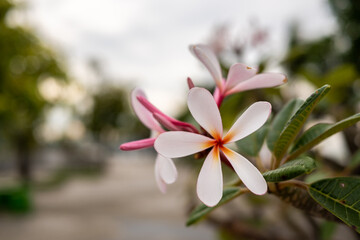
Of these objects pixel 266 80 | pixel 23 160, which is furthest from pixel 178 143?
pixel 23 160

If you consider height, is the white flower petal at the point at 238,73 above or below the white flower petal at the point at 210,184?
above

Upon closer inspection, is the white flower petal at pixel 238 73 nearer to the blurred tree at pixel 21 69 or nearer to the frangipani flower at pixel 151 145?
the frangipani flower at pixel 151 145

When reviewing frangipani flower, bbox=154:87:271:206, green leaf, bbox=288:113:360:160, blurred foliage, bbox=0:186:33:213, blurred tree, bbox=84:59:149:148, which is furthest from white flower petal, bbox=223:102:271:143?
blurred tree, bbox=84:59:149:148

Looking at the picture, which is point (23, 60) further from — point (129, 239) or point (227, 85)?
point (227, 85)

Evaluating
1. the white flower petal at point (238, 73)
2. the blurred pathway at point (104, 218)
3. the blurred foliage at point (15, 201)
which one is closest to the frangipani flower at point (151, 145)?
the white flower petal at point (238, 73)

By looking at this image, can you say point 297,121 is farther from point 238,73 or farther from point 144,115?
point 144,115

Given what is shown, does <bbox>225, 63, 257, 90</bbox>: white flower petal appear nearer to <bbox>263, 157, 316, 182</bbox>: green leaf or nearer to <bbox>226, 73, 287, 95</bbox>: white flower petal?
<bbox>226, 73, 287, 95</bbox>: white flower petal

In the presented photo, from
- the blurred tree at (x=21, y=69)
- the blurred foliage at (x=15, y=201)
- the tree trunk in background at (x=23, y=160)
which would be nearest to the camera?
the blurred foliage at (x=15, y=201)

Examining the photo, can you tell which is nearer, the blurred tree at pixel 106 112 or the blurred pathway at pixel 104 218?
the blurred pathway at pixel 104 218
